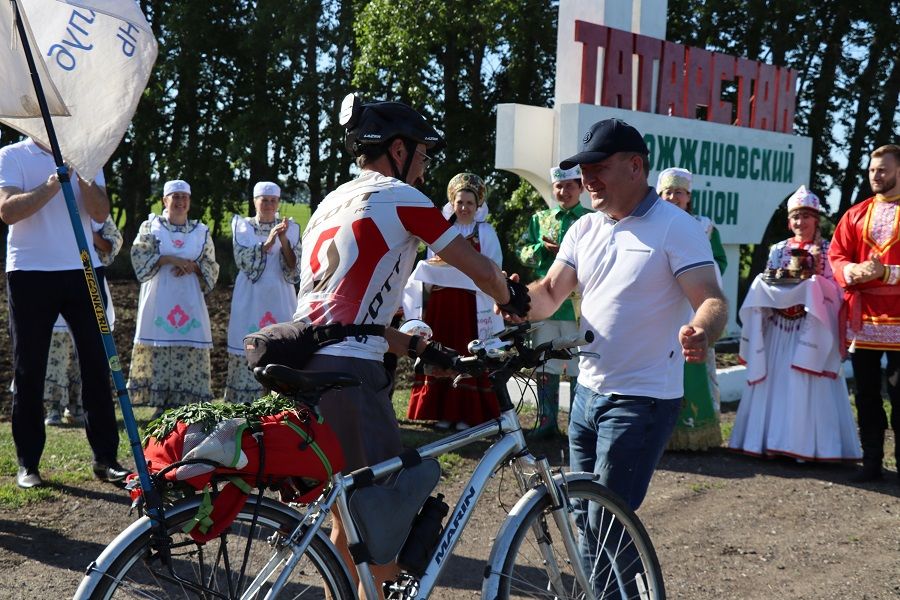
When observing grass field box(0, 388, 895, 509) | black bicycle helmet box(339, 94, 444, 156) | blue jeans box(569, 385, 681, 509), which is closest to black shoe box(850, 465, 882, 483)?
grass field box(0, 388, 895, 509)

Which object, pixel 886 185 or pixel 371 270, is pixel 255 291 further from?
pixel 371 270

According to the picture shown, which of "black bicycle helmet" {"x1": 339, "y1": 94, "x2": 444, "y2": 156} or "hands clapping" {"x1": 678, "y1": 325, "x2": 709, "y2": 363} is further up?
"black bicycle helmet" {"x1": 339, "y1": 94, "x2": 444, "y2": 156}

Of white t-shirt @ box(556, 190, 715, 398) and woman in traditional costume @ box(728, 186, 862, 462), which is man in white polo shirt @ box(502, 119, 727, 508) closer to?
white t-shirt @ box(556, 190, 715, 398)

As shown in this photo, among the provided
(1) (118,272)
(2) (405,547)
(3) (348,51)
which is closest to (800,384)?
(2) (405,547)

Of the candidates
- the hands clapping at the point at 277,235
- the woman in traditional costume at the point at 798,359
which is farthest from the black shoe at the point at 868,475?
the hands clapping at the point at 277,235

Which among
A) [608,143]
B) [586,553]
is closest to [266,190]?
[608,143]

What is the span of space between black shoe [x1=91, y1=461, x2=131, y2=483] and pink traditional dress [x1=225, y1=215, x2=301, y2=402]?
9.67 feet

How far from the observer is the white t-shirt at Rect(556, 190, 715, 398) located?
3768 millimetres

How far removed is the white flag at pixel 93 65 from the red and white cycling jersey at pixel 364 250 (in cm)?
76

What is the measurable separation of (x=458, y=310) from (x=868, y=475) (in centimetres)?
318

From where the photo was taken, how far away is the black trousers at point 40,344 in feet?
19.2

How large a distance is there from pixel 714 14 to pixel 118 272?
13.6 meters

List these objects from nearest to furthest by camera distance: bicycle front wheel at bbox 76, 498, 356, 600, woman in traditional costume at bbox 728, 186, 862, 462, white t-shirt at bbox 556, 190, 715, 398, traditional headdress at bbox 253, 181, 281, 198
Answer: bicycle front wheel at bbox 76, 498, 356, 600 < white t-shirt at bbox 556, 190, 715, 398 < woman in traditional costume at bbox 728, 186, 862, 462 < traditional headdress at bbox 253, 181, 281, 198

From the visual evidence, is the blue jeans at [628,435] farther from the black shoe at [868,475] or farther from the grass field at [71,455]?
the black shoe at [868,475]
